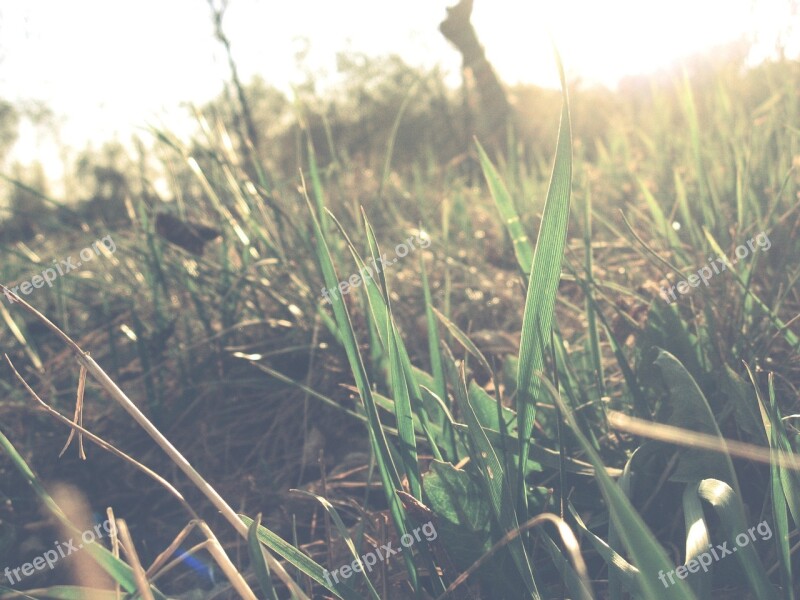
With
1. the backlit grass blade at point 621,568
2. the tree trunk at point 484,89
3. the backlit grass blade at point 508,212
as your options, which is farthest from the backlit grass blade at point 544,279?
the tree trunk at point 484,89

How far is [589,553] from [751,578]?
26 cm

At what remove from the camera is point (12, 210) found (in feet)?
4.42

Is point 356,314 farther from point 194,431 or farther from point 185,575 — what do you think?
point 185,575

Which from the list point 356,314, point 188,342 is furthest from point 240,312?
point 356,314

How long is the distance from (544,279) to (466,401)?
13 cm

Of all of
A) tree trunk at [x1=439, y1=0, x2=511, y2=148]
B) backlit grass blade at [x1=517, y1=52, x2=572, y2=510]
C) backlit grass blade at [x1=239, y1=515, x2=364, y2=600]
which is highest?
tree trunk at [x1=439, y1=0, x2=511, y2=148]

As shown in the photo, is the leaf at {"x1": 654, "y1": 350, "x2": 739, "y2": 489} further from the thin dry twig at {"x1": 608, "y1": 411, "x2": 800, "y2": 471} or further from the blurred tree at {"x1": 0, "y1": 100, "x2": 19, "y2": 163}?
the blurred tree at {"x1": 0, "y1": 100, "x2": 19, "y2": 163}

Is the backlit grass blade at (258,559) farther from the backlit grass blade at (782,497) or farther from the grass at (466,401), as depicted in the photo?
the backlit grass blade at (782,497)

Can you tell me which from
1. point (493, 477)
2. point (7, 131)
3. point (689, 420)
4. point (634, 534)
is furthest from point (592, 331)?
point (7, 131)

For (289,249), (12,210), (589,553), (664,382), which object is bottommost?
(589,553)

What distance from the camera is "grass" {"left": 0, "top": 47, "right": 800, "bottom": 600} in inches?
23.0

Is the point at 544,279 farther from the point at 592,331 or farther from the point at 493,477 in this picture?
the point at 592,331

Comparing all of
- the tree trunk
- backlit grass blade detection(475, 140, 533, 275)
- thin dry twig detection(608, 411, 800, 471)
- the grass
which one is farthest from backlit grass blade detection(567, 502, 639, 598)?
the tree trunk

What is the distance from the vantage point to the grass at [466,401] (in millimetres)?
585
